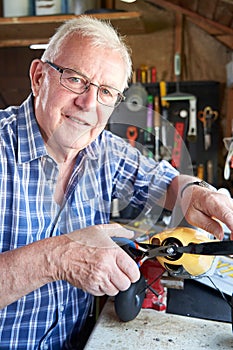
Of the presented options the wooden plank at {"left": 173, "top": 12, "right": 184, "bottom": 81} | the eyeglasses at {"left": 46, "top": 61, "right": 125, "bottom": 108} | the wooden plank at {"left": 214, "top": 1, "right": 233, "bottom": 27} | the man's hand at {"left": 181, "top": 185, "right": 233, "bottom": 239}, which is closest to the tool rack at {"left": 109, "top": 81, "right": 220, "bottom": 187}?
the wooden plank at {"left": 173, "top": 12, "right": 184, "bottom": 81}

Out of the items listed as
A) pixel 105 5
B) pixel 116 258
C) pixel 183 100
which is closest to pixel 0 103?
pixel 105 5

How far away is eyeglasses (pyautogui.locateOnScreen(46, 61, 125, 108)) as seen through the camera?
724mm

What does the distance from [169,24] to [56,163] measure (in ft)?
4.90

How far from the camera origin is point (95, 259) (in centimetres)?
61

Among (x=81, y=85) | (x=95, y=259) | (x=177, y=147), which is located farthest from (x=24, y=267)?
(x=177, y=147)

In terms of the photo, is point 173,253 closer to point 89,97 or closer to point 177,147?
point 89,97

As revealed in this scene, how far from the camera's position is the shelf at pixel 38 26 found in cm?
168

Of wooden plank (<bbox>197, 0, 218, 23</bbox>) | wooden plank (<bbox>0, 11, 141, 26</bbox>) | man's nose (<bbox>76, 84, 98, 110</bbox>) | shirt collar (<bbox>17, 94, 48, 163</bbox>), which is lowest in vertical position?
shirt collar (<bbox>17, 94, 48, 163</bbox>)

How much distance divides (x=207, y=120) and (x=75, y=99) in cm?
131

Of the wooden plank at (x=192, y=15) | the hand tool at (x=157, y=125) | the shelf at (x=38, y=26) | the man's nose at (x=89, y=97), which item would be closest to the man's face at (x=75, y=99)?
the man's nose at (x=89, y=97)

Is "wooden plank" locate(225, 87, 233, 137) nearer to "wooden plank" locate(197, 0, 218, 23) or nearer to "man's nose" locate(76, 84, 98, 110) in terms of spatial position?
"wooden plank" locate(197, 0, 218, 23)

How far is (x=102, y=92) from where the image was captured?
731 millimetres

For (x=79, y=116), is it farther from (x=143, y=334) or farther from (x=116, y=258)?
(x=143, y=334)

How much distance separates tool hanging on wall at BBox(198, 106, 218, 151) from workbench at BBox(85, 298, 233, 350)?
131 centimetres
